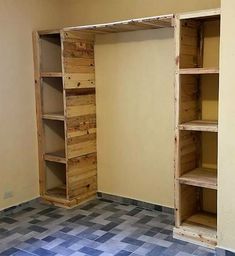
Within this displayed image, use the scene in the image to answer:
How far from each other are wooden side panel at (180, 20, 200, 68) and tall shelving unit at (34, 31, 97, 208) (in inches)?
48.7

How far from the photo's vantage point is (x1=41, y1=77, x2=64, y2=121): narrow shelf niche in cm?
404

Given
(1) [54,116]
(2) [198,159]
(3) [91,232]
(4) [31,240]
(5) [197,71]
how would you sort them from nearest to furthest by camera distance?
(5) [197,71]
(4) [31,240]
(3) [91,232]
(2) [198,159]
(1) [54,116]

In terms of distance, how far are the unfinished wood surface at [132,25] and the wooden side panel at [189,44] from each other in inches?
6.3

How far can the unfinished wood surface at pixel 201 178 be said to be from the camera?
9.86 ft

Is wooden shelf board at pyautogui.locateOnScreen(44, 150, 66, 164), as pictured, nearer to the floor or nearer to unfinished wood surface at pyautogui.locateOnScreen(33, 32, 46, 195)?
unfinished wood surface at pyautogui.locateOnScreen(33, 32, 46, 195)

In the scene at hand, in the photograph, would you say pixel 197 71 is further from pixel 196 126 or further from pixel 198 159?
pixel 198 159

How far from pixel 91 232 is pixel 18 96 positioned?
1597mm

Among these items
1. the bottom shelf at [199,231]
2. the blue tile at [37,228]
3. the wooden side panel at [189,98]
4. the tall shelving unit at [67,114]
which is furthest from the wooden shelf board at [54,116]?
the bottom shelf at [199,231]

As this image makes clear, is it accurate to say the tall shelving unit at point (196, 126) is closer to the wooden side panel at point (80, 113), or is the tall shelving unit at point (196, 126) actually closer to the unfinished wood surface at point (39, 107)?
the wooden side panel at point (80, 113)

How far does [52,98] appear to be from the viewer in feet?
13.7

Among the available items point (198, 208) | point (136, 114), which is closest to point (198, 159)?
point (198, 208)

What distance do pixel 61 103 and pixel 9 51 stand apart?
89 cm

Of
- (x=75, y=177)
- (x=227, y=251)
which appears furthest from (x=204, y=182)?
(x=75, y=177)

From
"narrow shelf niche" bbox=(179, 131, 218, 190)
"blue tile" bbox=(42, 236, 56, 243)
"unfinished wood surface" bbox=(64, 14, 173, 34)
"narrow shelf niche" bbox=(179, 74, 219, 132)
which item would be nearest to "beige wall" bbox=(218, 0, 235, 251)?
"narrow shelf niche" bbox=(179, 131, 218, 190)
